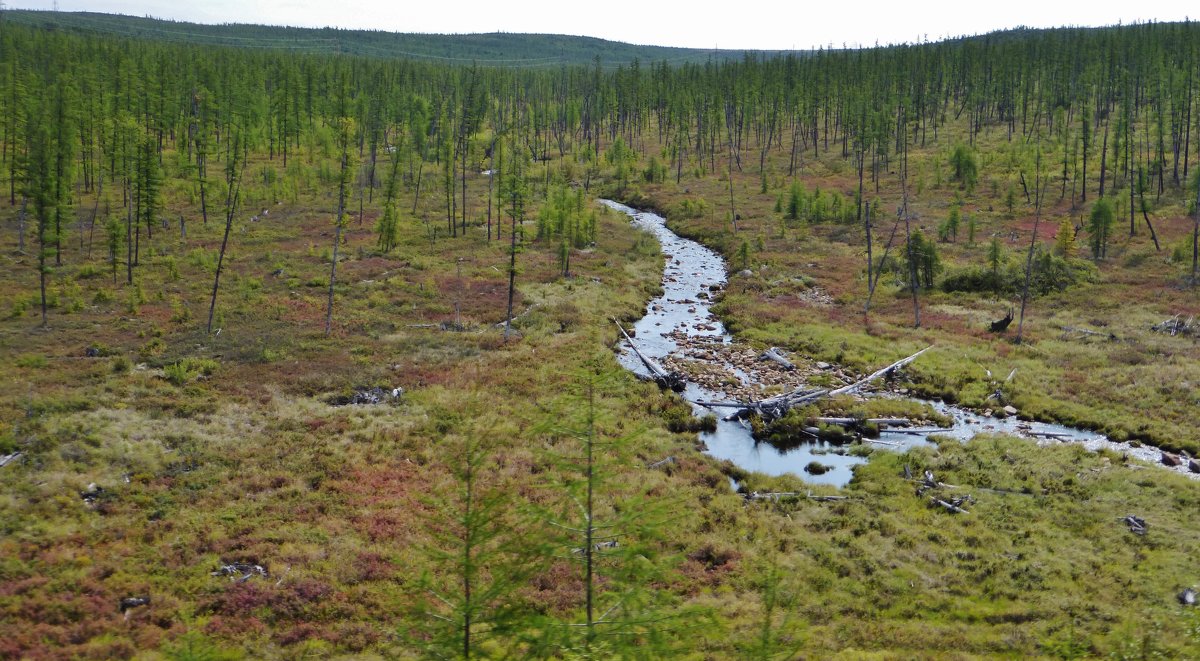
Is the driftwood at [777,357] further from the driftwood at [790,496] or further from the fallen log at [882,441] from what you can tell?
the driftwood at [790,496]

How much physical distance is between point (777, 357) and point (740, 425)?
8997mm

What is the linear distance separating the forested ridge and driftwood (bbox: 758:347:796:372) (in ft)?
2.91

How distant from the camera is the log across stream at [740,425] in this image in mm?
31422

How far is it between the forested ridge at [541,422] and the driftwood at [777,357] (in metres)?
0.89

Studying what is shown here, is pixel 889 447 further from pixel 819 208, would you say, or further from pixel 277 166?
pixel 277 166

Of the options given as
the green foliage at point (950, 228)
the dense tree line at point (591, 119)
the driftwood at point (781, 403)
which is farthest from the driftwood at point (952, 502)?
the green foliage at point (950, 228)

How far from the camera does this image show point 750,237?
75.5m

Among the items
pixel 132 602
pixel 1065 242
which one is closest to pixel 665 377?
pixel 132 602

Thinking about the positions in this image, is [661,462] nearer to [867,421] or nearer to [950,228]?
[867,421]

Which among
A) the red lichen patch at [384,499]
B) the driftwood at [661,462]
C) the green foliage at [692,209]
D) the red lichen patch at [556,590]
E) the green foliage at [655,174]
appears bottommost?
the red lichen patch at [556,590]

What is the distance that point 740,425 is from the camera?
3559cm

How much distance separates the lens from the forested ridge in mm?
18609

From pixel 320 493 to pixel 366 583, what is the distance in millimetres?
5964

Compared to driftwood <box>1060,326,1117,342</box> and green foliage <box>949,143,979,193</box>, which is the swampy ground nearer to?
Answer: driftwood <box>1060,326,1117,342</box>
